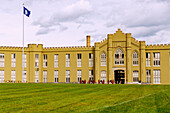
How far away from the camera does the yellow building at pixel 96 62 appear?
71.8m

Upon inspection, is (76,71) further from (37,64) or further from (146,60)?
(146,60)

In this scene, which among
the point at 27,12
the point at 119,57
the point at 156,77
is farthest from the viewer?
the point at 119,57

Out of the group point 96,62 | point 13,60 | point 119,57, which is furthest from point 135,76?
point 13,60

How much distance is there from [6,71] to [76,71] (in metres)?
19.6

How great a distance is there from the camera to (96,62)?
73.8 metres

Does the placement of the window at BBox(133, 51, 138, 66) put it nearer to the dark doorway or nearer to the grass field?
the dark doorway

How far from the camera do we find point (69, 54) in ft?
255

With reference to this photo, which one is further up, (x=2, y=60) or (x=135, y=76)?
(x=2, y=60)

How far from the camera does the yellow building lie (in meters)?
71.8

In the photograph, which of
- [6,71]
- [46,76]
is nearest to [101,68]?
[46,76]

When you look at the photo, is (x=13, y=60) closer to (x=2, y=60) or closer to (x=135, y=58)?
(x=2, y=60)

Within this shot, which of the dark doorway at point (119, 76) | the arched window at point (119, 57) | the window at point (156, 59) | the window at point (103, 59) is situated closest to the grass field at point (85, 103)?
the arched window at point (119, 57)

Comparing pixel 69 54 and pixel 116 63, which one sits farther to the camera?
pixel 69 54

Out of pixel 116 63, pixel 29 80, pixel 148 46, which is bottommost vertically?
pixel 29 80
